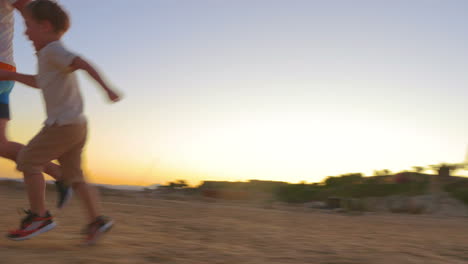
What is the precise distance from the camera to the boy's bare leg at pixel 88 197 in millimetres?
2824

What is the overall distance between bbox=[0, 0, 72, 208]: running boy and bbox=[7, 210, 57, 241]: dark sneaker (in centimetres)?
33

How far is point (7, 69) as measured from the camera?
9.52ft

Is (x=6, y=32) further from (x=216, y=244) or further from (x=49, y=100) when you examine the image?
(x=216, y=244)

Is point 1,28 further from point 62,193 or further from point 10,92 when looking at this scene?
point 62,193

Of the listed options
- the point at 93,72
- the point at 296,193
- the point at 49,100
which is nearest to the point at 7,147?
the point at 49,100

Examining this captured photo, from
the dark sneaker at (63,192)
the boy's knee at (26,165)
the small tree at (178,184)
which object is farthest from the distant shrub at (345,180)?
the boy's knee at (26,165)

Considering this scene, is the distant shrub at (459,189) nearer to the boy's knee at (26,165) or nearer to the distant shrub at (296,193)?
the distant shrub at (296,193)

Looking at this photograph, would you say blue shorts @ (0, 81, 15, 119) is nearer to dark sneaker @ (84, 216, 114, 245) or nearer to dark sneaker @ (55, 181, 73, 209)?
dark sneaker @ (55, 181, 73, 209)

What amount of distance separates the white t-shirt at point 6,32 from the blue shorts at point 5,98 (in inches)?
5.3

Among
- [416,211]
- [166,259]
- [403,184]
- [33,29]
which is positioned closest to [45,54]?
[33,29]

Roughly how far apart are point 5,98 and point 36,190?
0.67 metres

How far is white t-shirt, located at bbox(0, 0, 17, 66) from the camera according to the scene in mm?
2893

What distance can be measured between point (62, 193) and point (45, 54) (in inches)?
36.8

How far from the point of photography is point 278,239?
362 cm
